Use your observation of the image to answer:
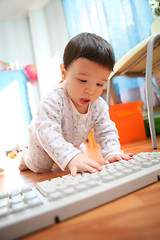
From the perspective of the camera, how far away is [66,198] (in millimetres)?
344

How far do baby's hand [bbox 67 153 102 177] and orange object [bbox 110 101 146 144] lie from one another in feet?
3.44

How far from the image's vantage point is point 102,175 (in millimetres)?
424

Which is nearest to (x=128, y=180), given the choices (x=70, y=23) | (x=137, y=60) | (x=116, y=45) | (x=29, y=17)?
(x=137, y=60)

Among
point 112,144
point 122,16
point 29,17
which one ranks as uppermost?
point 29,17

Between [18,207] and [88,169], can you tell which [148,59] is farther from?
[18,207]

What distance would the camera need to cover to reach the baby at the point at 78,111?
25.9 inches

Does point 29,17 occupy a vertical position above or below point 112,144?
above

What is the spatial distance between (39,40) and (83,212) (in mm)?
3209

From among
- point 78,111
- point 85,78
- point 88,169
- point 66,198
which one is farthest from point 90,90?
point 66,198

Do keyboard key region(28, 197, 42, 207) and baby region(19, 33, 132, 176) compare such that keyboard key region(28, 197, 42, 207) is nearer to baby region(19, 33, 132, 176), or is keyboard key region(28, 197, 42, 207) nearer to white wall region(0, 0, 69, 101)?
baby region(19, 33, 132, 176)

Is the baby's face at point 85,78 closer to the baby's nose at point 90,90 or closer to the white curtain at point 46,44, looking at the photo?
the baby's nose at point 90,90

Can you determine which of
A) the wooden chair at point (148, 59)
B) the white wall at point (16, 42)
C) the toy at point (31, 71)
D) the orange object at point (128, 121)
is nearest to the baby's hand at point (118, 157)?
the wooden chair at point (148, 59)

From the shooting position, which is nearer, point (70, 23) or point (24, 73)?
point (70, 23)

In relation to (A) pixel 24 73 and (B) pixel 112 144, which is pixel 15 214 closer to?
(B) pixel 112 144
